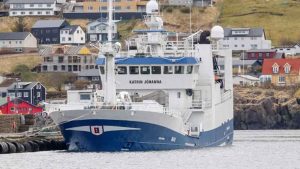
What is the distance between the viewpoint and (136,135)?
263ft

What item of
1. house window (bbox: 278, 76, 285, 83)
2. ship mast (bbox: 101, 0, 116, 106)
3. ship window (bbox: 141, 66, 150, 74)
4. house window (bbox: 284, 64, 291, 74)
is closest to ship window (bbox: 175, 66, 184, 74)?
ship window (bbox: 141, 66, 150, 74)

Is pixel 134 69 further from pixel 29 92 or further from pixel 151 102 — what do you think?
pixel 29 92

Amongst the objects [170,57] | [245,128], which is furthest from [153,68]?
[245,128]

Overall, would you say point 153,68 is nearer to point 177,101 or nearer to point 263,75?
point 177,101

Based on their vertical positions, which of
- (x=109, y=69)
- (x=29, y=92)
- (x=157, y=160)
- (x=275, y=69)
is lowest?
(x=157, y=160)

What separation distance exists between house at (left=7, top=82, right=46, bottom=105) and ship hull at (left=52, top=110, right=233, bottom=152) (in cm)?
8439

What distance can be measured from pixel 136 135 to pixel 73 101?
25.4 ft

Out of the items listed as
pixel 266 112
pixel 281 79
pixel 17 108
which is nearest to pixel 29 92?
pixel 17 108

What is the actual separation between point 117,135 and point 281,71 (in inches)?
4526

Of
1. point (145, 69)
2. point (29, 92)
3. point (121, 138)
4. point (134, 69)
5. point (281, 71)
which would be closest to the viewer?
point (121, 138)

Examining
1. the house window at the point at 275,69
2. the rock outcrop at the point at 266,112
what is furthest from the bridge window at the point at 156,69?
the house window at the point at 275,69

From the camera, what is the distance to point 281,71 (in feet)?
633

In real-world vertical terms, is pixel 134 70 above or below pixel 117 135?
above

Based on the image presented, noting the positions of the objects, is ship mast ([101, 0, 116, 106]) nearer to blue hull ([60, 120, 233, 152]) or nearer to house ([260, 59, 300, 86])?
blue hull ([60, 120, 233, 152])
